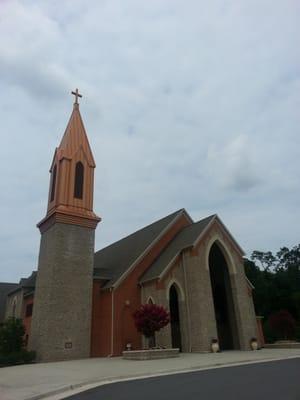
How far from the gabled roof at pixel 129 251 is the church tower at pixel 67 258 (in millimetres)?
2675

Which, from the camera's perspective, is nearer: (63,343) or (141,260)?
(63,343)

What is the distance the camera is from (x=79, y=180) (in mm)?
28109

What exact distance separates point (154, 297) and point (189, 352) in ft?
13.4

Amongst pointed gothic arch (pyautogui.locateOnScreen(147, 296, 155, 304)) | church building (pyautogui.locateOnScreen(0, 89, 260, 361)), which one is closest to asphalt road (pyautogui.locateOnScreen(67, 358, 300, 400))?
church building (pyautogui.locateOnScreen(0, 89, 260, 361))

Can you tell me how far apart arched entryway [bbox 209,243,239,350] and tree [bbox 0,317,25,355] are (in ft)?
46.9

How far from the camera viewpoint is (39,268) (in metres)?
26.5

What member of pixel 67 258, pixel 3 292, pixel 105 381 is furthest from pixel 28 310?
pixel 105 381

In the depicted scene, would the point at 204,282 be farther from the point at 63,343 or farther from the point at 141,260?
the point at 63,343

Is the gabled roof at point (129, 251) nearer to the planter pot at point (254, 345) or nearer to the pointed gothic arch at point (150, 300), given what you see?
the pointed gothic arch at point (150, 300)

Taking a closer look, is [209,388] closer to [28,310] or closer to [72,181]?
[72,181]

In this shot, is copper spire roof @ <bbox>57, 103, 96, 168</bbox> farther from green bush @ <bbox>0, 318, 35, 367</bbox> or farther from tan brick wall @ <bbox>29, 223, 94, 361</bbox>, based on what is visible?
green bush @ <bbox>0, 318, 35, 367</bbox>

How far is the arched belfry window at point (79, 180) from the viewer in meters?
27.6

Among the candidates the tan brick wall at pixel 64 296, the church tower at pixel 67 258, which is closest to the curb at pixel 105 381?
the tan brick wall at pixel 64 296

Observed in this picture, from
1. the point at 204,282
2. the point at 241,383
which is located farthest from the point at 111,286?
the point at 241,383
